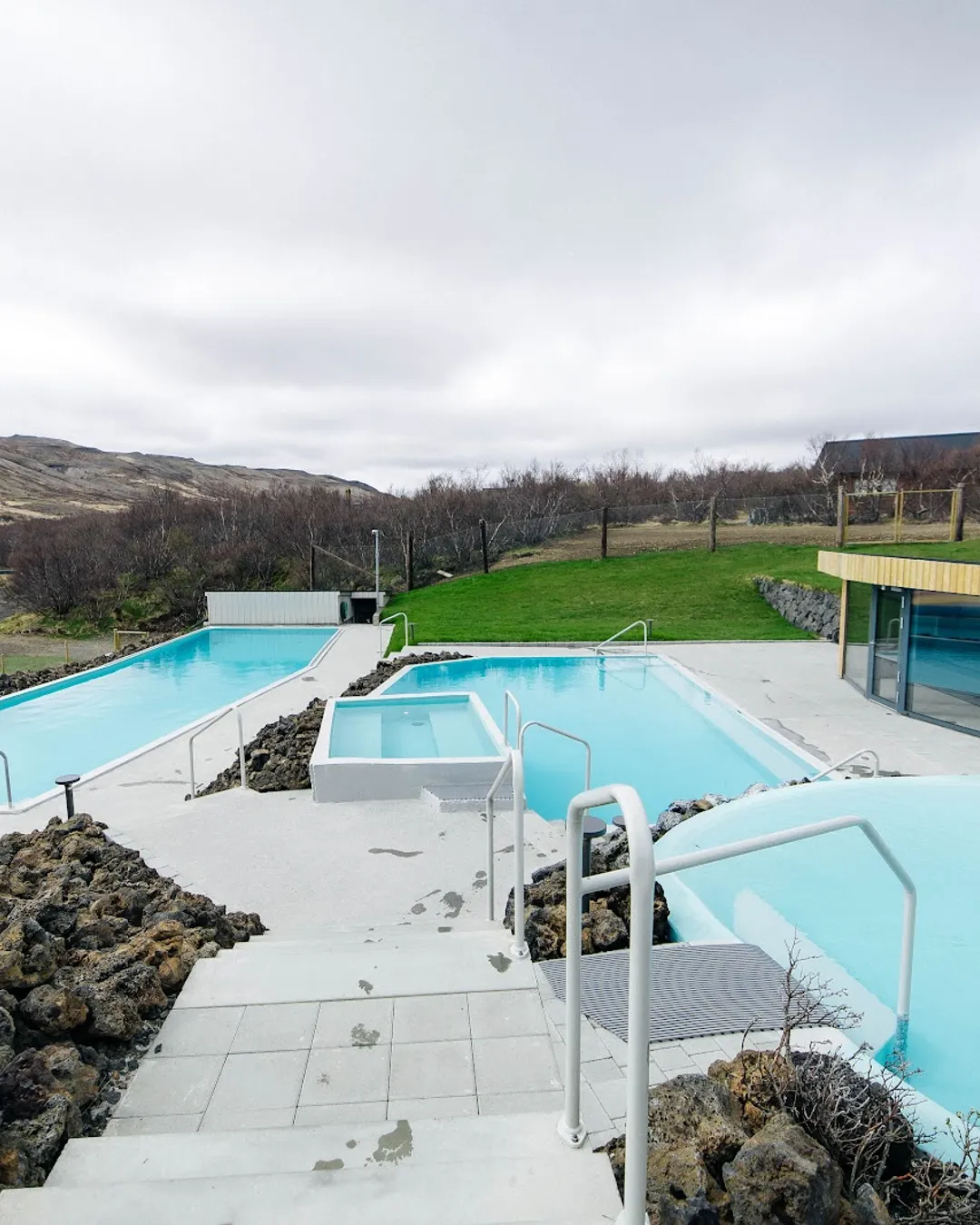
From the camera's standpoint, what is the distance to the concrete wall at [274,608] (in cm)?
2080

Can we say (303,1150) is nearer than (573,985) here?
Yes

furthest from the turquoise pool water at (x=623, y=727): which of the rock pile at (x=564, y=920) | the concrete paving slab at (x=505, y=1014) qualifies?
the concrete paving slab at (x=505, y=1014)

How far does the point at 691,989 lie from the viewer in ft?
9.22

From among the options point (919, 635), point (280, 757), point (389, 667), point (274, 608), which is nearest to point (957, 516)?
point (919, 635)

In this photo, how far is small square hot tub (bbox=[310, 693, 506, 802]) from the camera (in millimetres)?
6566

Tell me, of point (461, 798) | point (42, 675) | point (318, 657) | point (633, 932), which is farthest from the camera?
point (318, 657)

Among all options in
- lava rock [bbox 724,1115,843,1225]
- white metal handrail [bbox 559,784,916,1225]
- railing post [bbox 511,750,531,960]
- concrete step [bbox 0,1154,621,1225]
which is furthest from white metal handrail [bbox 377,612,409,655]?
lava rock [bbox 724,1115,843,1225]

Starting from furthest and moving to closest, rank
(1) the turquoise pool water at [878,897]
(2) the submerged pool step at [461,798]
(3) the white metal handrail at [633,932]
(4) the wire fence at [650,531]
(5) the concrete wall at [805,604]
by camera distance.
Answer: (4) the wire fence at [650,531], (5) the concrete wall at [805,604], (2) the submerged pool step at [461,798], (1) the turquoise pool water at [878,897], (3) the white metal handrail at [633,932]

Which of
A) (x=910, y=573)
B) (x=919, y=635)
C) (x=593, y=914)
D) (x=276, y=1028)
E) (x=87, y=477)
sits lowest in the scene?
(x=593, y=914)

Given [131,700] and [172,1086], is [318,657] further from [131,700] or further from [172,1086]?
[172,1086]

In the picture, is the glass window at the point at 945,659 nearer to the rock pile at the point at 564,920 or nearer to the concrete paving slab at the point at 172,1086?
the rock pile at the point at 564,920

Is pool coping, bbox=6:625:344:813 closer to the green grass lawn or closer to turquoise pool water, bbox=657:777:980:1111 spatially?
the green grass lawn

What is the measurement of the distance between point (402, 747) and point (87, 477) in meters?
103

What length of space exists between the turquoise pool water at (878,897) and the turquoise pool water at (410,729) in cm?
335
